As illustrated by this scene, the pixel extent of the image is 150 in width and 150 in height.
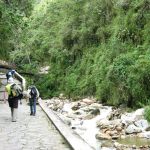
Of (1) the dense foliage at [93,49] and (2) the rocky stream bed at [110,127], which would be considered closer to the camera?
(2) the rocky stream bed at [110,127]

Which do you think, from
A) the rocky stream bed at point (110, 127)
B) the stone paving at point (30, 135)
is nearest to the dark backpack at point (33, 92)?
the stone paving at point (30, 135)

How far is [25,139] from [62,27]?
28.4 meters

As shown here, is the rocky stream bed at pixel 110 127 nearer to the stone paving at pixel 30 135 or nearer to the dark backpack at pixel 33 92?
the stone paving at pixel 30 135

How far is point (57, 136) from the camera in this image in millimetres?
12492

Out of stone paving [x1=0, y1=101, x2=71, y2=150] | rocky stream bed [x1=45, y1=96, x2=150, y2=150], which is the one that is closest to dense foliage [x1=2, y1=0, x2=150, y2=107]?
rocky stream bed [x1=45, y1=96, x2=150, y2=150]

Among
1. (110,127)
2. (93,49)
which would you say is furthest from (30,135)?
(93,49)

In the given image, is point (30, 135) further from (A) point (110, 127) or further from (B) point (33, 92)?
(B) point (33, 92)

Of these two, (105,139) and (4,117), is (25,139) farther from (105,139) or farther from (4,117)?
(4,117)

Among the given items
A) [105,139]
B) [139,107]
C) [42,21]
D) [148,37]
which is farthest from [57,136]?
[42,21]

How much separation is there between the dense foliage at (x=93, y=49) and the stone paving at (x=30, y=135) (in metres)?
6.92

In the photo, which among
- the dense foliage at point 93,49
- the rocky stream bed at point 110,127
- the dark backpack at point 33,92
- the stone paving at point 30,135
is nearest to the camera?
the stone paving at point 30,135

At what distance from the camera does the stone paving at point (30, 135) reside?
1086 cm

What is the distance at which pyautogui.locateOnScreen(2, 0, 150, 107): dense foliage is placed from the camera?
23500 mm

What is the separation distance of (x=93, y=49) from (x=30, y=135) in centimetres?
2217
